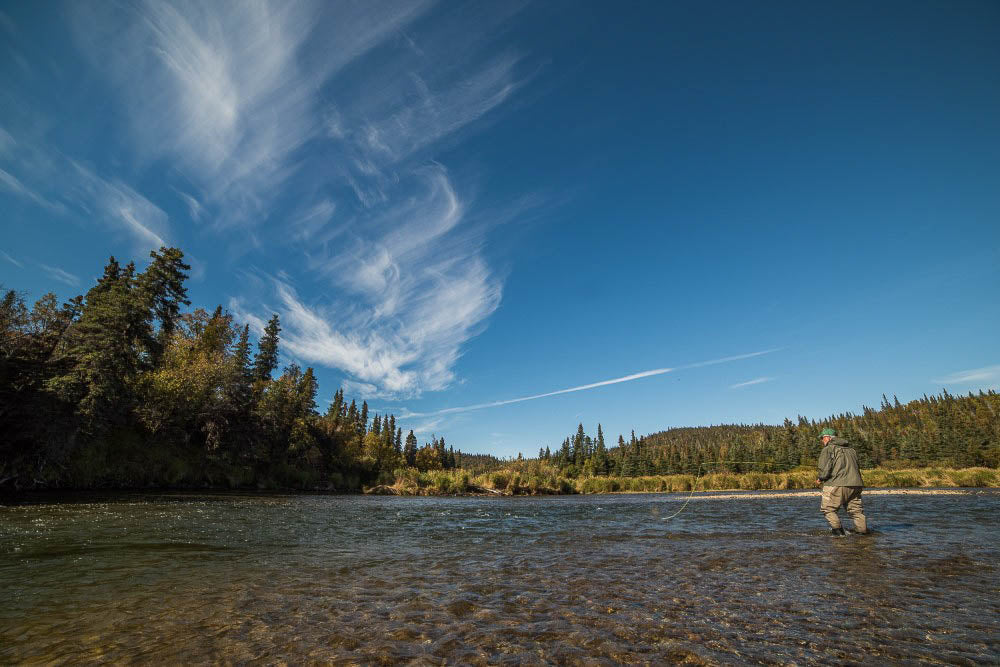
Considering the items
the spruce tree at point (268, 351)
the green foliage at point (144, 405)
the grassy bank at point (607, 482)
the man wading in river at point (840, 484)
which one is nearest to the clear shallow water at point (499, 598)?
the man wading in river at point (840, 484)

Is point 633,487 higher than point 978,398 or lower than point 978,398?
lower

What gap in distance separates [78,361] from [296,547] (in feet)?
106

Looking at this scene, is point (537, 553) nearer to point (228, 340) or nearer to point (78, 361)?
point (78, 361)

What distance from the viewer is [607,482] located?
47.0m

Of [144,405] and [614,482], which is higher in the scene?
[144,405]

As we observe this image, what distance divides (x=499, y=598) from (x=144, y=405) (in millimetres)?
47468

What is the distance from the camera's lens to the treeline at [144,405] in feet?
85.3

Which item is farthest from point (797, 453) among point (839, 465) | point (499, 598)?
point (499, 598)

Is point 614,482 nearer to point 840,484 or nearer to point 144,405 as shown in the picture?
point 840,484

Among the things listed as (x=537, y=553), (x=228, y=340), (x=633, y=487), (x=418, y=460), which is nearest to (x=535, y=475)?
(x=633, y=487)

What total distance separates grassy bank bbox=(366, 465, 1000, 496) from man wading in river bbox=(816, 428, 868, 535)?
33666mm

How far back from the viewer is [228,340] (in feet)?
196

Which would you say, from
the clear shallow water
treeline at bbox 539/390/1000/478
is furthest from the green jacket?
treeline at bbox 539/390/1000/478

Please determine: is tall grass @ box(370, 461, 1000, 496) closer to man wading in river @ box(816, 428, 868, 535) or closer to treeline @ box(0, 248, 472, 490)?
treeline @ box(0, 248, 472, 490)
